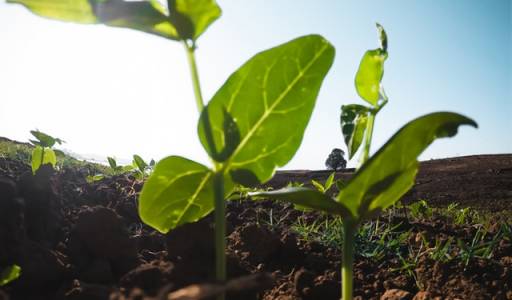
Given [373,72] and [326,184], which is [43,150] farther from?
[373,72]

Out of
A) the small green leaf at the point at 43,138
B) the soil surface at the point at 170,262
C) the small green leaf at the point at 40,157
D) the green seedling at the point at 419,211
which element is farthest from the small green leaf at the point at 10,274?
the green seedling at the point at 419,211

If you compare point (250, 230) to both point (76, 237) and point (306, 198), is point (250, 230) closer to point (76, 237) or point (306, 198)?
point (76, 237)

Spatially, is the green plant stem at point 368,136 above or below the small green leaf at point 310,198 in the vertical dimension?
above

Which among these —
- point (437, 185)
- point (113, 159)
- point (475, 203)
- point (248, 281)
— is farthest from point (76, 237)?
point (437, 185)

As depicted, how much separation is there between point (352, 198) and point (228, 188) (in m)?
0.38

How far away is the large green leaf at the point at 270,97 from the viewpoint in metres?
1.04

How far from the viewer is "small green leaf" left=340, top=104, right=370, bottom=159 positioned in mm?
1192

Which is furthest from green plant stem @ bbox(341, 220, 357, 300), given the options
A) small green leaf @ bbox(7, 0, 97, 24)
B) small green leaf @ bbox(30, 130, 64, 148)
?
small green leaf @ bbox(30, 130, 64, 148)

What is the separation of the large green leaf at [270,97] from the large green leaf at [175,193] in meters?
0.11

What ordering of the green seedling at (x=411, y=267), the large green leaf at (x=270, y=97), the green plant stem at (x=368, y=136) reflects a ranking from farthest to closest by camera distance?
the green seedling at (x=411, y=267) < the green plant stem at (x=368, y=136) < the large green leaf at (x=270, y=97)

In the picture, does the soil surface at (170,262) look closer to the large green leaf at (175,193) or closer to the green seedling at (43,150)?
the large green leaf at (175,193)

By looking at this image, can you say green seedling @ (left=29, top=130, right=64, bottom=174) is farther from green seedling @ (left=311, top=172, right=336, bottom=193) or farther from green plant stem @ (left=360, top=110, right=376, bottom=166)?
green plant stem @ (left=360, top=110, right=376, bottom=166)

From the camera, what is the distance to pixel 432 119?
3.10ft

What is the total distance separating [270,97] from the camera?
42.0 inches
